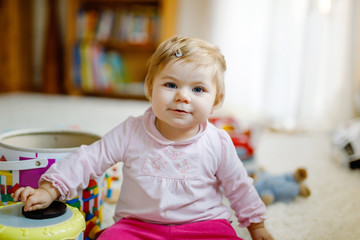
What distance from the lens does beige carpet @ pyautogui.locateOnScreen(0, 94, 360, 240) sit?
3.04ft

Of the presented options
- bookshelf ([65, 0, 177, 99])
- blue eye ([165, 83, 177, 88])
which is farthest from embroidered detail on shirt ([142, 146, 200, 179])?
bookshelf ([65, 0, 177, 99])

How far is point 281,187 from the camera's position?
1.08 metres

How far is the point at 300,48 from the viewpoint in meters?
2.33

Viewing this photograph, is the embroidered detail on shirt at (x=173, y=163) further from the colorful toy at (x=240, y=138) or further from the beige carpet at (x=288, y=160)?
the colorful toy at (x=240, y=138)

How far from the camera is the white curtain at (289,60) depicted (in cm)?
225

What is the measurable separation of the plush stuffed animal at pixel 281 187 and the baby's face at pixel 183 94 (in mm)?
430

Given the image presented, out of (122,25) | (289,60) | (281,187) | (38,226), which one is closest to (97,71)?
(122,25)

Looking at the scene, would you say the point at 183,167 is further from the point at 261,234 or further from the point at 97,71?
the point at 97,71

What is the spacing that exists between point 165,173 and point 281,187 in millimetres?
488

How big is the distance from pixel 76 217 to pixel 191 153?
0.25 metres

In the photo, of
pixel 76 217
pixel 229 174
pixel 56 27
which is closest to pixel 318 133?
pixel 229 174

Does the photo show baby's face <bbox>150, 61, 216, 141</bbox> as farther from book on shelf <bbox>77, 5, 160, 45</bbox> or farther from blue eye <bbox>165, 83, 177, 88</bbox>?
book on shelf <bbox>77, 5, 160, 45</bbox>

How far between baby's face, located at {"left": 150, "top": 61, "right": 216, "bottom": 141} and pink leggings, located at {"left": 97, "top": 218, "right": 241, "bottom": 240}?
0.19 meters

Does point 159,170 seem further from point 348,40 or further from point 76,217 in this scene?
point 348,40
